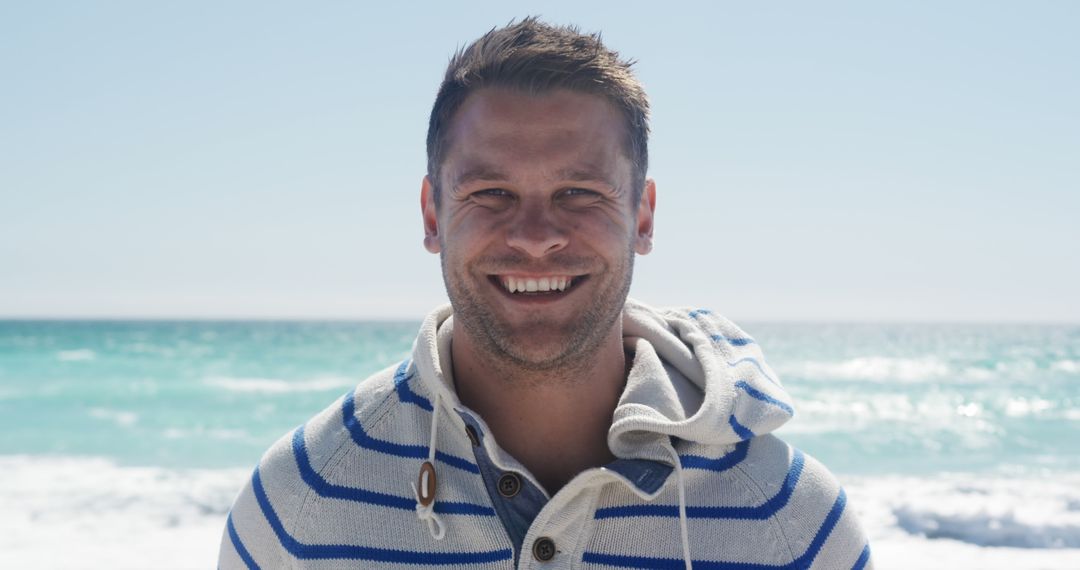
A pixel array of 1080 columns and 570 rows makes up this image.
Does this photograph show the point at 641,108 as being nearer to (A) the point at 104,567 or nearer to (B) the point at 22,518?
(A) the point at 104,567

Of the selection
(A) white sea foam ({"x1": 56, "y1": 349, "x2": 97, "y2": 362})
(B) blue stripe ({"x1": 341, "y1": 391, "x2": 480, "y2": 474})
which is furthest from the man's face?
(A) white sea foam ({"x1": 56, "y1": 349, "x2": 97, "y2": 362})

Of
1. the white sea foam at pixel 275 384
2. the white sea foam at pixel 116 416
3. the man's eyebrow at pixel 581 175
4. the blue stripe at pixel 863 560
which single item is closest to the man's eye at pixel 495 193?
the man's eyebrow at pixel 581 175

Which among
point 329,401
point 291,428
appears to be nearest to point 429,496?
point 291,428

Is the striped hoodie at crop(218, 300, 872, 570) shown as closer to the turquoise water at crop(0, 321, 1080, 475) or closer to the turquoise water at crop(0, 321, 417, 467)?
the turquoise water at crop(0, 321, 1080, 475)

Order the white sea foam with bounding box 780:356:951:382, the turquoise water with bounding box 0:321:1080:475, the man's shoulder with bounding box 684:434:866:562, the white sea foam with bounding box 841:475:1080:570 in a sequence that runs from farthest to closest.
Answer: the white sea foam with bounding box 780:356:951:382 < the turquoise water with bounding box 0:321:1080:475 < the white sea foam with bounding box 841:475:1080:570 < the man's shoulder with bounding box 684:434:866:562

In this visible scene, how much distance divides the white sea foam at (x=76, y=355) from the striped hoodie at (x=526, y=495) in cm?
2573

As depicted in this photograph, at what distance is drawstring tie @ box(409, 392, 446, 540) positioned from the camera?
→ 1.82m

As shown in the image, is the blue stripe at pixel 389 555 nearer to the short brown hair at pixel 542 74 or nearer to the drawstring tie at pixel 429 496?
the drawstring tie at pixel 429 496

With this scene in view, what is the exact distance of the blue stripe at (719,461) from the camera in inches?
75.5

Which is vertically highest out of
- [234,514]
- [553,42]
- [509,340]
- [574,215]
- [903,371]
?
[553,42]

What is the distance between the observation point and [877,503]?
7965mm

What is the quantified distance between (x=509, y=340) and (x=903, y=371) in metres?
24.5

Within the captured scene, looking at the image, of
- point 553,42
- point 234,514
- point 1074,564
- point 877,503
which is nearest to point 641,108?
point 553,42

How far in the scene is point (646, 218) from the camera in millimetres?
2254
